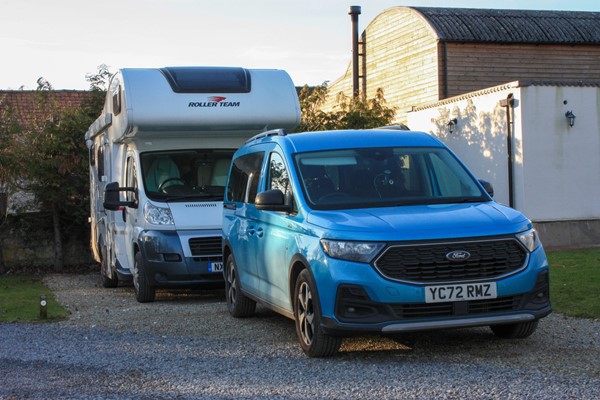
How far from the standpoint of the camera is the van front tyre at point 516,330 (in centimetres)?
830

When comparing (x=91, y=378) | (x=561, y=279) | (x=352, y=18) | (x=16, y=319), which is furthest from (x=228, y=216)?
(x=352, y=18)

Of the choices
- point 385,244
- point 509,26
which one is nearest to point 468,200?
point 385,244

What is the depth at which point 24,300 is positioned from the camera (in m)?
13.9

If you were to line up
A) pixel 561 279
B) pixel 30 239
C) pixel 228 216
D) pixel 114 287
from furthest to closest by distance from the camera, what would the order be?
pixel 30 239, pixel 114 287, pixel 561 279, pixel 228 216

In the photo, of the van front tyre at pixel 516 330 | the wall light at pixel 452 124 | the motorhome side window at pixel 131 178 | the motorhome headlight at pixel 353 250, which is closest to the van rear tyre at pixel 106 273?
the motorhome side window at pixel 131 178

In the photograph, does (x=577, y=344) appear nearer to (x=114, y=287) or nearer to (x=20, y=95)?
(x=114, y=287)

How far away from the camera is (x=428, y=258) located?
7508mm

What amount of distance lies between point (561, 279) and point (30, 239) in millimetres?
12419

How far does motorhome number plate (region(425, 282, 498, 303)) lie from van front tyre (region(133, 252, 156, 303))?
20.9ft

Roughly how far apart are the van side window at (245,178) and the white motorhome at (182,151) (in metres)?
1.64

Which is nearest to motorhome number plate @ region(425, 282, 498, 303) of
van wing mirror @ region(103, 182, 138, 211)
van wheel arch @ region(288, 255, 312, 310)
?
van wheel arch @ region(288, 255, 312, 310)

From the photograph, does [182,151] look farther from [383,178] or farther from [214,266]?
[383,178]

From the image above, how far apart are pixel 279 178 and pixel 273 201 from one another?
0.66m

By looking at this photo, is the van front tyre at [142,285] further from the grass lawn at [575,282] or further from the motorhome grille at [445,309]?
the motorhome grille at [445,309]
